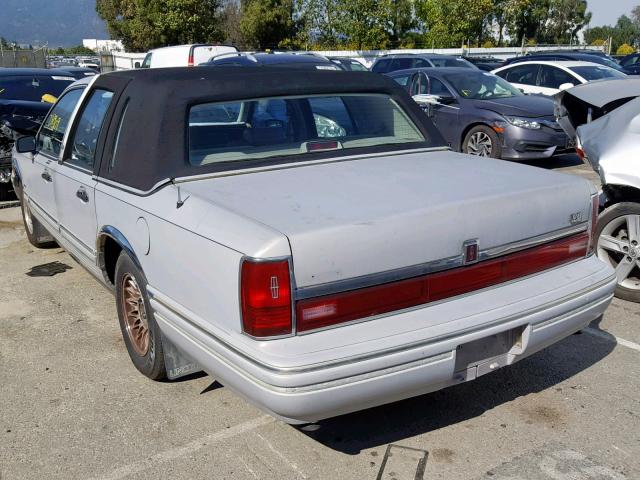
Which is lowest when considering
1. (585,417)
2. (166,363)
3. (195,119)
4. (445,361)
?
(585,417)

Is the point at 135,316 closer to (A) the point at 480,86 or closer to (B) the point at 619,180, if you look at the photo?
(B) the point at 619,180

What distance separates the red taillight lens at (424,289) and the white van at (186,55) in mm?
15209

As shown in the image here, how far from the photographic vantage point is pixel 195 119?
3.85m

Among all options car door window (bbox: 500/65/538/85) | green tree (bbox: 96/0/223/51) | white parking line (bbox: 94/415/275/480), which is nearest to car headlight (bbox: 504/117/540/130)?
car door window (bbox: 500/65/538/85)

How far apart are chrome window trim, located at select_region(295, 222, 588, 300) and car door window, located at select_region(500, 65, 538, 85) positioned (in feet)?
37.2

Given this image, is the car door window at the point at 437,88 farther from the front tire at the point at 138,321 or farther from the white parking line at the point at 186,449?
the white parking line at the point at 186,449

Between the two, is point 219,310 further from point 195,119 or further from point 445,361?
point 195,119

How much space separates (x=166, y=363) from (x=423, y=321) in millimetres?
1459

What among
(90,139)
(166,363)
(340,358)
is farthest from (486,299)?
(90,139)

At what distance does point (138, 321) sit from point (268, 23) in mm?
50339

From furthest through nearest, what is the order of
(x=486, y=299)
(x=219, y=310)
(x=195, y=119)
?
1. (x=195, y=119)
2. (x=486, y=299)
3. (x=219, y=310)

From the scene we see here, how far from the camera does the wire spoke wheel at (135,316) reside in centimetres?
386

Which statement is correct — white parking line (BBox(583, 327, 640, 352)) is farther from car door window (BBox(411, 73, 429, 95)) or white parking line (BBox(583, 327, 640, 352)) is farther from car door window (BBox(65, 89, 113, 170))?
car door window (BBox(411, 73, 429, 95))

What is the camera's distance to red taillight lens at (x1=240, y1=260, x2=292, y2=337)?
2744 millimetres
